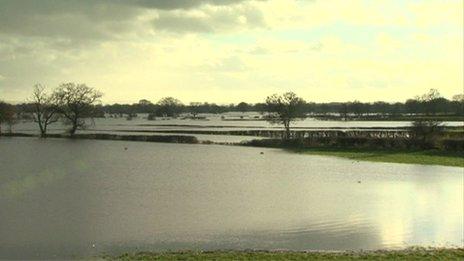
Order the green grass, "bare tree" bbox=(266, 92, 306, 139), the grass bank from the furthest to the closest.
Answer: "bare tree" bbox=(266, 92, 306, 139)
the green grass
the grass bank

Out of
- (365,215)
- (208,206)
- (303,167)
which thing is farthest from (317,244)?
(303,167)

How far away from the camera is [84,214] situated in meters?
27.7

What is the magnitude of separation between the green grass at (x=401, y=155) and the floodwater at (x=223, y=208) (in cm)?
509

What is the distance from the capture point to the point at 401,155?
66.7 metres

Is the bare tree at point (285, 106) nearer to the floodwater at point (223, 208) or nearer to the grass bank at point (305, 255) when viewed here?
the floodwater at point (223, 208)

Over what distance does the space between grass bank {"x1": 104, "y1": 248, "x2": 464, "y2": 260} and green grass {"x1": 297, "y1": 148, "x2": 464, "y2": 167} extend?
41.7 meters

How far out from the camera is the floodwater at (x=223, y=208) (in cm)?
2194

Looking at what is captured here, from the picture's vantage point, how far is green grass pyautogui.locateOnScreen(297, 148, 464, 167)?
2375 inches

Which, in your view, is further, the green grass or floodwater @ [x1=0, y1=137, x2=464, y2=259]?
the green grass

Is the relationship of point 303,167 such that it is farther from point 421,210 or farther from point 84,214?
point 84,214

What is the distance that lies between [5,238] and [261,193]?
19.2 metres

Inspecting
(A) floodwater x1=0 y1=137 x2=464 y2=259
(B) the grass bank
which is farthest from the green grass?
(B) the grass bank

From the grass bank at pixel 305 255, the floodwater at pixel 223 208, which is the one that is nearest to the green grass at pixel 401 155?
the floodwater at pixel 223 208

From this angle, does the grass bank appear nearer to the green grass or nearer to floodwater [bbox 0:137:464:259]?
floodwater [bbox 0:137:464:259]
